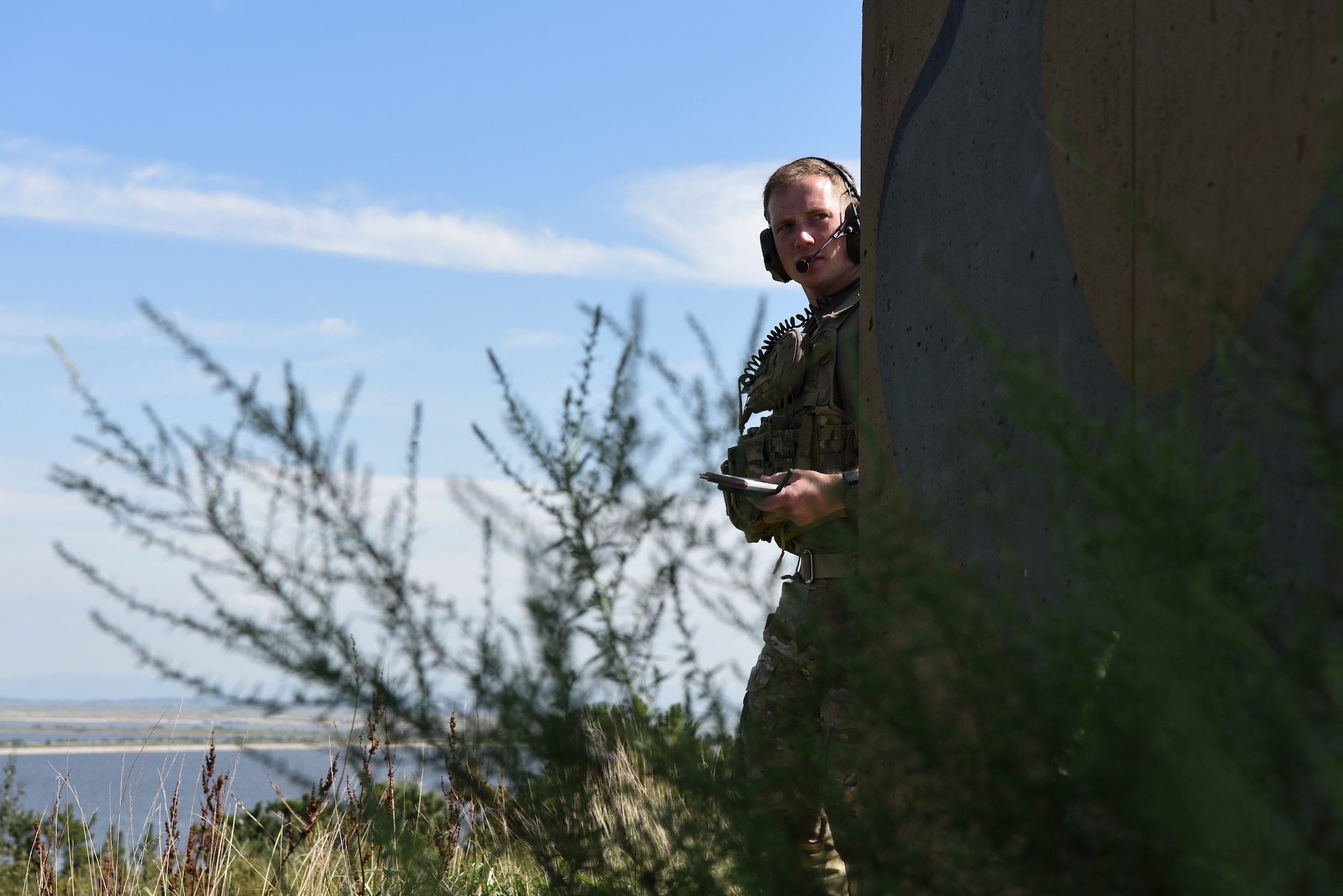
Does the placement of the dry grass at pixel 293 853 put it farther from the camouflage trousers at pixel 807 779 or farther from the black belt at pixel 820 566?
the camouflage trousers at pixel 807 779

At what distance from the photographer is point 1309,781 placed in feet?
2.92

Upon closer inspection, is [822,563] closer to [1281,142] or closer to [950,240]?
[950,240]

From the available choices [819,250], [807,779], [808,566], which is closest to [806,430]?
[808,566]

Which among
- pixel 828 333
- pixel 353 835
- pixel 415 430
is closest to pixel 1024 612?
pixel 415 430

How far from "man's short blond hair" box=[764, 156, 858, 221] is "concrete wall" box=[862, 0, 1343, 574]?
2.43 feet

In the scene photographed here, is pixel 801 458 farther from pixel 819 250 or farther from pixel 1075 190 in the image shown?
pixel 1075 190

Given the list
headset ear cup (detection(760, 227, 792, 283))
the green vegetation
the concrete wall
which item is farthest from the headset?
the green vegetation

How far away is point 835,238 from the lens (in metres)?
3.05

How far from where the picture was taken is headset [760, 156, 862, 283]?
3.05m

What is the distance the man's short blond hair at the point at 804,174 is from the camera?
10.3ft

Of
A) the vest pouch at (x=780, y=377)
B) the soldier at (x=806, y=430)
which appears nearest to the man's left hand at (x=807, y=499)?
the soldier at (x=806, y=430)

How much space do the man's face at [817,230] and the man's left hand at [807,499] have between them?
33.0 inches

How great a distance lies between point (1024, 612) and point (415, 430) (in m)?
1.08

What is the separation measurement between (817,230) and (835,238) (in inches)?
2.6
